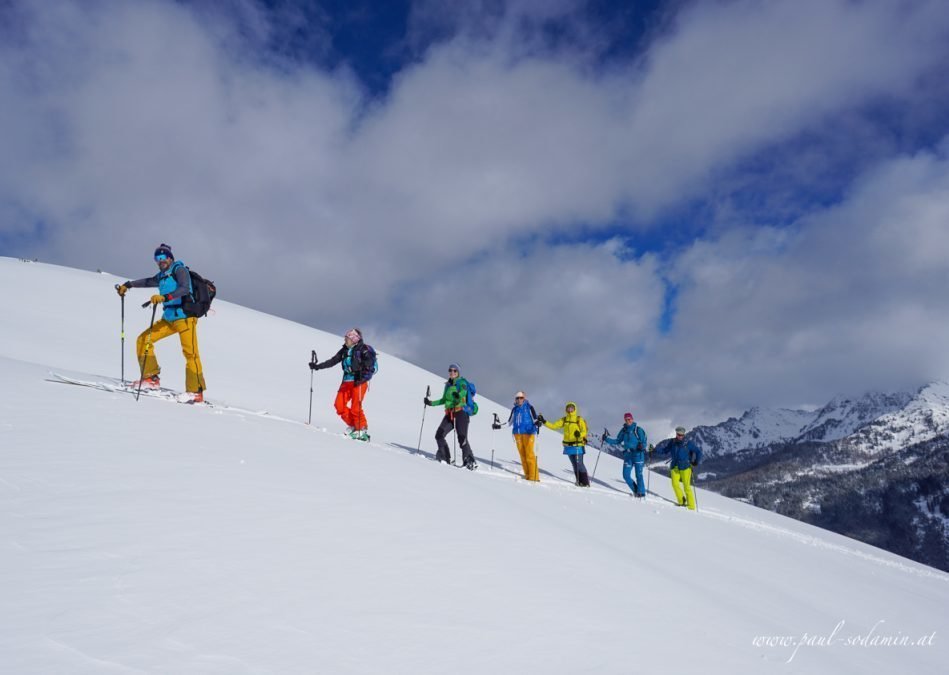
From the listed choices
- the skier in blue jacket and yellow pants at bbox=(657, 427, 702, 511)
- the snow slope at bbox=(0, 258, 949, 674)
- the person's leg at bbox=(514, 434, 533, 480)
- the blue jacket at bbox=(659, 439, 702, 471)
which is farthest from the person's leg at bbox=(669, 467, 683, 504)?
the snow slope at bbox=(0, 258, 949, 674)

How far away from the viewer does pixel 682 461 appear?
51.4 feet

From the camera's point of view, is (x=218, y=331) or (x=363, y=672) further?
(x=218, y=331)

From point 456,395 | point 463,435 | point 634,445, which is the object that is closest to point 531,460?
point 463,435

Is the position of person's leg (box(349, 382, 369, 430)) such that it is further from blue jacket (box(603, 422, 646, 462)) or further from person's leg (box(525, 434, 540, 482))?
blue jacket (box(603, 422, 646, 462))

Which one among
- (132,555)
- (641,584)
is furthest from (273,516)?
(641,584)

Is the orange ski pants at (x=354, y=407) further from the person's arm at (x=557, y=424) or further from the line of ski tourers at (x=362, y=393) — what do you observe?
the person's arm at (x=557, y=424)

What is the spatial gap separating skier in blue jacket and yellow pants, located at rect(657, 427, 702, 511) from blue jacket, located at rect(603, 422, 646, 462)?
2.20 ft

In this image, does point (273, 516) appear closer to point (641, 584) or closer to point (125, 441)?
point (125, 441)

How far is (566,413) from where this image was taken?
14.8 metres

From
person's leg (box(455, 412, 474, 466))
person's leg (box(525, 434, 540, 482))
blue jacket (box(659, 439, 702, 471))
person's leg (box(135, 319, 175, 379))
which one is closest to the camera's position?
person's leg (box(135, 319, 175, 379))

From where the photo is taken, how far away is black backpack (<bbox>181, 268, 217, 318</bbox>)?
8.91 metres

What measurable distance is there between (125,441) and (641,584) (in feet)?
17.2

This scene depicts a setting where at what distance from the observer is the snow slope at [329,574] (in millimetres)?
2721

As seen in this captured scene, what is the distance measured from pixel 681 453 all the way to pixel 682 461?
0.28 meters
